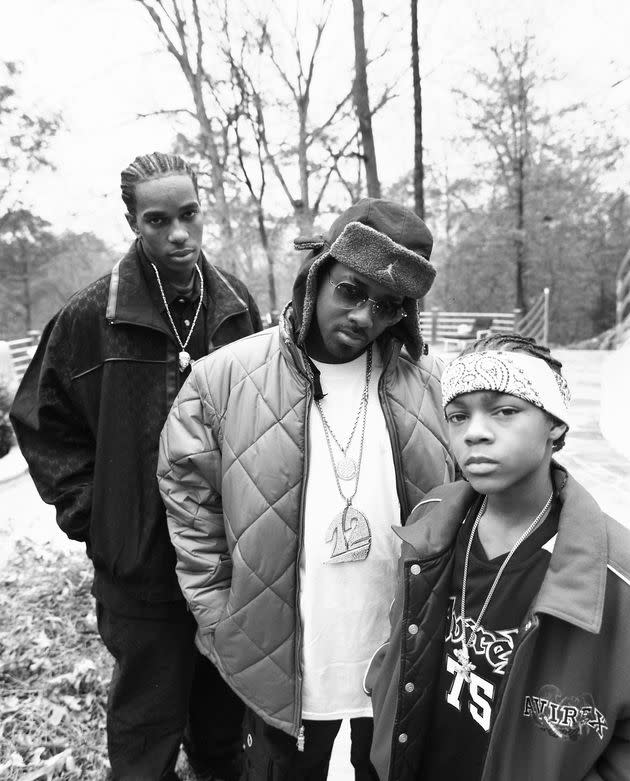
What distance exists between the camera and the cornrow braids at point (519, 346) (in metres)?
1.33

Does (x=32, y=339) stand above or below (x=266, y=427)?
below

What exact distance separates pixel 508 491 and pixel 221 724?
5.49ft

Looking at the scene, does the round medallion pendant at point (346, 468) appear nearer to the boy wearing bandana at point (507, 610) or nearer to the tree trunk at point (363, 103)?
the boy wearing bandana at point (507, 610)

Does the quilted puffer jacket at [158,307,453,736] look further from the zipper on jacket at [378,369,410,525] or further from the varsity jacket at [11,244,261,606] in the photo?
the varsity jacket at [11,244,261,606]

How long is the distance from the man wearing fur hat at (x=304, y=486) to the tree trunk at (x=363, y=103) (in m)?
9.01

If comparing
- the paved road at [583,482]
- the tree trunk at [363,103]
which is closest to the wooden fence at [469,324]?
the tree trunk at [363,103]

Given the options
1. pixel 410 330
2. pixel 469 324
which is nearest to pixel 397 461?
pixel 410 330

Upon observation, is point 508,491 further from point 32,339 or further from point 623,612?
point 32,339

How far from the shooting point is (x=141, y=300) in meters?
1.87

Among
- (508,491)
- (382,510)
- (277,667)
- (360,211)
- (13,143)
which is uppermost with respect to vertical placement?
(13,143)

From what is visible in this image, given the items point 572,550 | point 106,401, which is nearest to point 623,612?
point 572,550

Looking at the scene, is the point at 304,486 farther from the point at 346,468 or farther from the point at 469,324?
the point at 469,324

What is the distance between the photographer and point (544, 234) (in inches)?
847

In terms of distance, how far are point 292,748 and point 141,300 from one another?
141 cm
